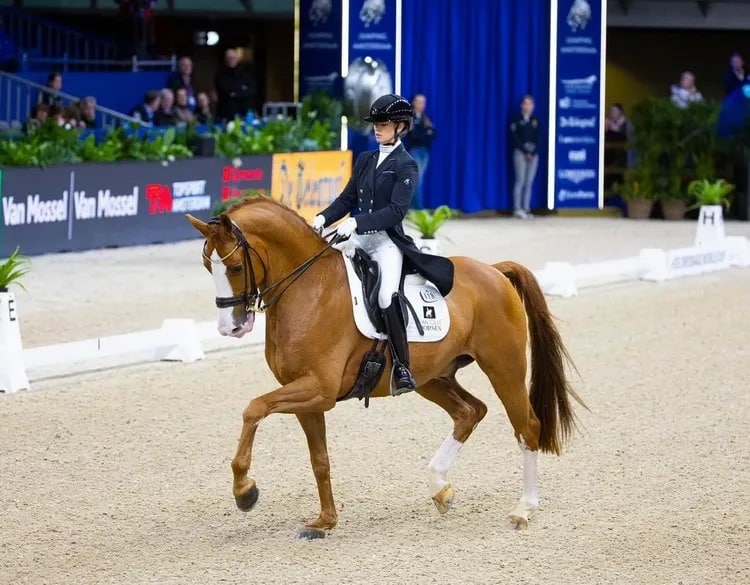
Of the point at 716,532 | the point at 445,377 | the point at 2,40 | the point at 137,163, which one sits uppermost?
the point at 2,40

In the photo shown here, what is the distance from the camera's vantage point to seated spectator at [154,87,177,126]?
19.0 metres

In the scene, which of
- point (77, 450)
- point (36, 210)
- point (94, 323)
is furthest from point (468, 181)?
A: point (77, 450)

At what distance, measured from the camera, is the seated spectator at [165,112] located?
62.2ft

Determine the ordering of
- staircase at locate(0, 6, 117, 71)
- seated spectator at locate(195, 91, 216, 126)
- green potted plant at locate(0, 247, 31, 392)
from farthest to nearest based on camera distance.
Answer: staircase at locate(0, 6, 117, 71) < seated spectator at locate(195, 91, 216, 126) < green potted plant at locate(0, 247, 31, 392)

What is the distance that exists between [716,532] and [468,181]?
52.7 ft

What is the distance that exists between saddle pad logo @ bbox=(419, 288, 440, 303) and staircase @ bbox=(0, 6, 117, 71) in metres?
14.4

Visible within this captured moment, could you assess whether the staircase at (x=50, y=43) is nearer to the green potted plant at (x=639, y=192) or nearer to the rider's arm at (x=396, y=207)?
the green potted plant at (x=639, y=192)

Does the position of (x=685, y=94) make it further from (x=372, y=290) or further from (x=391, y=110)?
(x=372, y=290)

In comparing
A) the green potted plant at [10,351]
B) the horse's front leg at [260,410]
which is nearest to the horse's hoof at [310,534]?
the horse's front leg at [260,410]

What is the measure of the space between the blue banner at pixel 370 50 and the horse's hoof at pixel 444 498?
44.8ft

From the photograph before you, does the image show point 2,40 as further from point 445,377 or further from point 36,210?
point 445,377

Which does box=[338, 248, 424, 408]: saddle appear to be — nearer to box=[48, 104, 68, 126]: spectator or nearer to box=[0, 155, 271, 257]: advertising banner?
box=[0, 155, 271, 257]: advertising banner

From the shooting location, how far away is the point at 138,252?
16562 mm

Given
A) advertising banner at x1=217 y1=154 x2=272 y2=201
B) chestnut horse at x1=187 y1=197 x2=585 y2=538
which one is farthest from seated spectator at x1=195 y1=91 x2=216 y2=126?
chestnut horse at x1=187 y1=197 x2=585 y2=538
